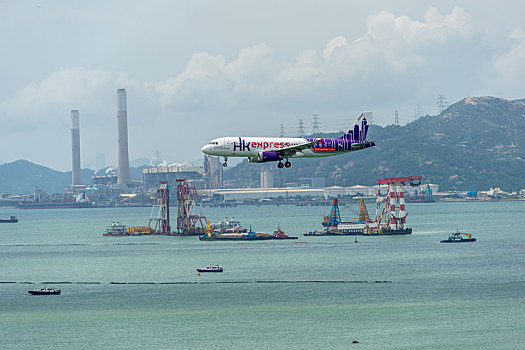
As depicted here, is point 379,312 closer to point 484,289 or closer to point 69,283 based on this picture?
point 484,289

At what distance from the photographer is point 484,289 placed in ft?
582

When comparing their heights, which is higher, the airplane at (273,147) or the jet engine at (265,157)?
the airplane at (273,147)

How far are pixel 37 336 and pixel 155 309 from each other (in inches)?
1043

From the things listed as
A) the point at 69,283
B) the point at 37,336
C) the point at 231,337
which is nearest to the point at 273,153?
the point at 231,337

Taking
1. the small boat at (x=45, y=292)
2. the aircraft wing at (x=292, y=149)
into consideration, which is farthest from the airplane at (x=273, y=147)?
the small boat at (x=45, y=292)

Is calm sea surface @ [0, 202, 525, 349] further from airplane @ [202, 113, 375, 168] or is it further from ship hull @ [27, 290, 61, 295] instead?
airplane @ [202, 113, 375, 168]

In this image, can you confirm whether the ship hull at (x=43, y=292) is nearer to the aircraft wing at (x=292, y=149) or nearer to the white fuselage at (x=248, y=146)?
the white fuselage at (x=248, y=146)

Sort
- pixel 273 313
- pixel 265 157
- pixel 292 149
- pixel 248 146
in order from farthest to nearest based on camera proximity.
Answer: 1. pixel 273 313
2. pixel 248 146
3. pixel 292 149
4. pixel 265 157

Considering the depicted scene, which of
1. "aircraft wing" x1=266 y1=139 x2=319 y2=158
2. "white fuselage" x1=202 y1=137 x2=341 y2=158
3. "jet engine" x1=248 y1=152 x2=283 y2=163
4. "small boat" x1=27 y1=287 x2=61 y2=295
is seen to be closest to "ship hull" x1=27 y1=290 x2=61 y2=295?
"small boat" x1=27 y1=287 x2=61 y2=295

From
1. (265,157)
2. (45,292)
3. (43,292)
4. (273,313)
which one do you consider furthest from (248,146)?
(43,292)

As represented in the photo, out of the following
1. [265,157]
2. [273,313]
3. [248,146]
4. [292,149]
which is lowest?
[273,313]

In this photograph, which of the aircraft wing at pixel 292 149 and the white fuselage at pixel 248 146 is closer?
the aircraft wing at pixel 292 149

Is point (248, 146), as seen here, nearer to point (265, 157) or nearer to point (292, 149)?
point (265, 157)

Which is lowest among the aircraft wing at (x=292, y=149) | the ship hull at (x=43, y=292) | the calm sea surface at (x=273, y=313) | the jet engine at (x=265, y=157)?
the calm sea surface at (x=273, y=313)
